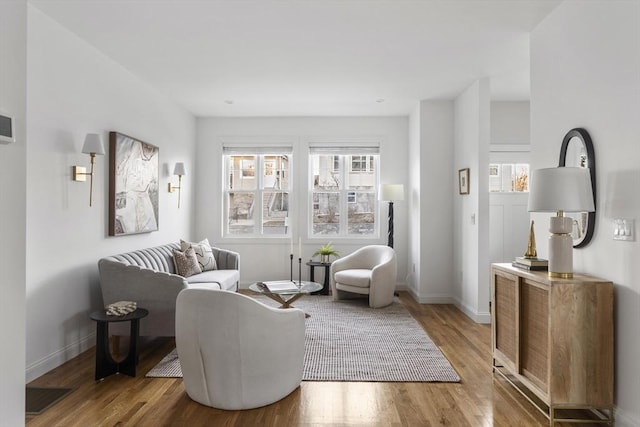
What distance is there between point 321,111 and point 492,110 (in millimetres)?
2373

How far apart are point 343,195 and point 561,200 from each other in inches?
176

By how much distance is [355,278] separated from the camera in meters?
5.47

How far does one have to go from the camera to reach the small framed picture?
511 centimetres

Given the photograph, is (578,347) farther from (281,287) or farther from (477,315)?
(281,287)

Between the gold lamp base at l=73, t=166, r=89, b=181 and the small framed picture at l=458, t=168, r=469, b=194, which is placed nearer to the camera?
the gold lamp base at l=73, t=166, r=89, b=181

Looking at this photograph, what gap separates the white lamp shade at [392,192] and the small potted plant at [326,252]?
110 centimetres

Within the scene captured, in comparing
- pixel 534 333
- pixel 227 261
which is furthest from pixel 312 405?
pixel 227 261

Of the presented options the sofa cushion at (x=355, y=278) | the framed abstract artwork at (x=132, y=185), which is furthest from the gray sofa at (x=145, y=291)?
the sofa cushion at (x=355, y=278)

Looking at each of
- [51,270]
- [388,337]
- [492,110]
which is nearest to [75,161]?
[51,270]

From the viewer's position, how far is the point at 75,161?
3629 millimetres

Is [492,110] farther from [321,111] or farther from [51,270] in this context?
[51,270]

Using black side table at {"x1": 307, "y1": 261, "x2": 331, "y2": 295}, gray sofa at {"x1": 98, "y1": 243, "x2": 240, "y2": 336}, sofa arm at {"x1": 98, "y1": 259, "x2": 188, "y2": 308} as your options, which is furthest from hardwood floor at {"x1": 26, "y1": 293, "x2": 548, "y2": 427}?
black side table at {"x1": 307, "y1": 261, "x2": 331, "y2": 295}

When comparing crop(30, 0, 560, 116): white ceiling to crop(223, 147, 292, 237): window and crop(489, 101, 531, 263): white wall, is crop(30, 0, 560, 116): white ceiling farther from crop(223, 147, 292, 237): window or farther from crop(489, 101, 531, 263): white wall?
crop(223, 147, 292, 237): window

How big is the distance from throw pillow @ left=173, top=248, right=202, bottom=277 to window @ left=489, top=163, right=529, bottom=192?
399cm
